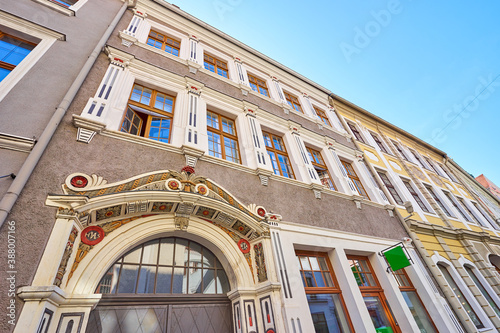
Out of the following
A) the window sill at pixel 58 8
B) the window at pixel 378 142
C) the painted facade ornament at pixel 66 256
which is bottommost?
the painted facade ornament at pixel 66 256

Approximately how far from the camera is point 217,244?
4227mm

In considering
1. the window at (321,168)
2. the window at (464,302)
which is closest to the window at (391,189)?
the window at (464,302)

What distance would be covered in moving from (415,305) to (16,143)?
9.21 meters

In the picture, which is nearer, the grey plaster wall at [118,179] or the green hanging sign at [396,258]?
the grey plaster wall at [118,179]

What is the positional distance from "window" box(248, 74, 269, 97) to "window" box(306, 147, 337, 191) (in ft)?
9.81

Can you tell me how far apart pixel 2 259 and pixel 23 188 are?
90 cm

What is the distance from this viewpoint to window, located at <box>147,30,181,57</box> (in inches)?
295

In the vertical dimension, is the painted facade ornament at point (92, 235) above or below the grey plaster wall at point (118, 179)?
below

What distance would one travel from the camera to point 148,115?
17.7 ft

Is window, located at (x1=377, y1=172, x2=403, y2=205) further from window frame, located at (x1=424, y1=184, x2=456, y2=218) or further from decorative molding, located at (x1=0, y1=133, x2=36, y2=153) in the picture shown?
decorative molding, located at (x1=0, y1=133, x2=36, y2=153)

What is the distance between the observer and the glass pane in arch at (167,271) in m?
3.51

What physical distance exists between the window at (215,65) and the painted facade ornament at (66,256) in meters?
6.73

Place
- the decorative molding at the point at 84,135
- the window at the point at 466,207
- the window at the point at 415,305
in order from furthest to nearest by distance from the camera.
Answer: the window at the point at 466,207
the window at the point at 415,305
the decorative molding at the point at 84,135

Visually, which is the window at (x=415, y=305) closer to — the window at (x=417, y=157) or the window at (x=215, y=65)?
the window at (x=215, y=65)
